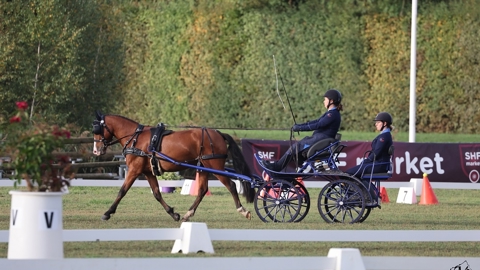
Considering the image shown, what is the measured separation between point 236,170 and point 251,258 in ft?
20.9

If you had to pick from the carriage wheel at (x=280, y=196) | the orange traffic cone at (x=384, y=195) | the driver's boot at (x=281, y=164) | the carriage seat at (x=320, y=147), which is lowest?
the orange traffic cone at (x=384, y=195)

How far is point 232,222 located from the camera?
46.1 feet

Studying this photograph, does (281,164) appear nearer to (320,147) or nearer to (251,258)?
(320,147)

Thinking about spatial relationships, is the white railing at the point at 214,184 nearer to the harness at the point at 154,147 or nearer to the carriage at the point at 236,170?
the carriage at the point at 236,170

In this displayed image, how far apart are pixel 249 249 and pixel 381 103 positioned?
24.7 meters

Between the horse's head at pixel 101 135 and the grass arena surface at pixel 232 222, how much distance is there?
0.98 m

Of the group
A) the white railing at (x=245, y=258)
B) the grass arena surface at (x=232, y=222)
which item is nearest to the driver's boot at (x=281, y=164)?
the grass arena surface at (x=232, y=222)

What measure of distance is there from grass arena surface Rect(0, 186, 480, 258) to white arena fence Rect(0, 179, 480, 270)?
25 centimetres

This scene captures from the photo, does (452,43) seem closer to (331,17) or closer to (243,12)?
(331,17)

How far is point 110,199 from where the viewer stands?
18.9 meters

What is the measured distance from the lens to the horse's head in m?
15.1

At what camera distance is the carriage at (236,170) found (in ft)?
45.7

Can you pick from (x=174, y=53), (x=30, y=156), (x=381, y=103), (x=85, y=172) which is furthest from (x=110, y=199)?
(x=174, y=53)

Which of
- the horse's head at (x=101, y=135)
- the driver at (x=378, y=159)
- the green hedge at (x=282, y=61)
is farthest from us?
the green hedge at (x=282, y=61)
